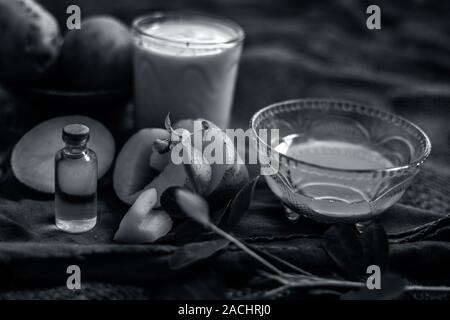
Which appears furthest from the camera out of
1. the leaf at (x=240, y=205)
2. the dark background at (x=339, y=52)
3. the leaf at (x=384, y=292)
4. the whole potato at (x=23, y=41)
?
the dark background at (x=339, y=52)

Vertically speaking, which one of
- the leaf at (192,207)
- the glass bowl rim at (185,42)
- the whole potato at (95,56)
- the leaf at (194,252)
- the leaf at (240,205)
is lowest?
the leaf at (194,252)

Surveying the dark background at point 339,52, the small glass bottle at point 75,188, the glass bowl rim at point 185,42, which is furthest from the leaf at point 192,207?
the dark background at point 339,52

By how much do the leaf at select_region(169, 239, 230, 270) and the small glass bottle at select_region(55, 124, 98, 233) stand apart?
17 centimetres

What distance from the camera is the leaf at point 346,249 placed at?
0.76m

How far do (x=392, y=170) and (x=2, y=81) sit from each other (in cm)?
65

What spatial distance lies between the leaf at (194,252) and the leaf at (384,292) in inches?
6.0

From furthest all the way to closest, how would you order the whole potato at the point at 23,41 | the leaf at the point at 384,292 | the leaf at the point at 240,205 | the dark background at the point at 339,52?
the dark background at the point at 339,52
the whole potato at the point at 23,41
the leaf at the point at 240,205
the leaf at the point at 384,292

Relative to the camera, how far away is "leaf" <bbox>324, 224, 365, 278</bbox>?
2.49 ft

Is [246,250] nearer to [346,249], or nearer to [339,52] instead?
[346,249]

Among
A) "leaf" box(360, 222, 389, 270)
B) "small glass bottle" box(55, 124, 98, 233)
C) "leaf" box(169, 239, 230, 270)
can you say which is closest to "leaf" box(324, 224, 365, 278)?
"leaf" box(360, 222, 389, 270)

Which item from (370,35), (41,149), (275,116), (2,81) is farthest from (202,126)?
(370,35)

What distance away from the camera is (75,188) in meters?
0.85

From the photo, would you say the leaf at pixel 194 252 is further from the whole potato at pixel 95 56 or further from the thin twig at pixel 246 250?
the whole potato at pixel 95 56

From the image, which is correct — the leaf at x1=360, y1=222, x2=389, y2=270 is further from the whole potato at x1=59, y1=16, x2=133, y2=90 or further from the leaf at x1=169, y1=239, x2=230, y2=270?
the whole potato at x1=59, y1=16, x2=133, y2=90
